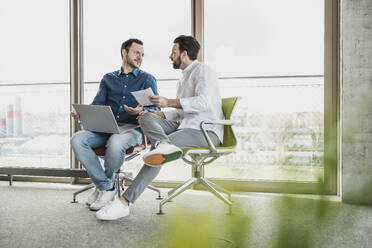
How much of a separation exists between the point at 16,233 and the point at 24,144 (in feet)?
6.72

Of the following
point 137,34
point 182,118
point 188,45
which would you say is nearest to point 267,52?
point 188,45

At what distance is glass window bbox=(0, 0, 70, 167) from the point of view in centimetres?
372

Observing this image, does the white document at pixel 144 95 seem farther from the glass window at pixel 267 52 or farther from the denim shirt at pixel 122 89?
the glass window at pixel 267 52

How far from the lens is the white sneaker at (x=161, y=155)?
2.05 meters

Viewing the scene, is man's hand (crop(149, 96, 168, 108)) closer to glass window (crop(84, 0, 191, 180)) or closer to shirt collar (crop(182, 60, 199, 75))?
shirt collar (crop(182, 60, 199, 75))

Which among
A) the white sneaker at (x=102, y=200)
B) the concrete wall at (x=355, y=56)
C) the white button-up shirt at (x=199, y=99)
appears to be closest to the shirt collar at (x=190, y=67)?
the white button-up shirt at (x=199, y=99)

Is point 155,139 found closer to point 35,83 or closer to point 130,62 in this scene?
point 130,62

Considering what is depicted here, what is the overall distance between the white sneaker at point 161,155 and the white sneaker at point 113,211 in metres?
0.39

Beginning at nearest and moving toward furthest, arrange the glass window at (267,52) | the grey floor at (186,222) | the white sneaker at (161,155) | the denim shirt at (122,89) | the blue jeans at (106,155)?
the grey floor at (186,222)
the white sneaker at (161,155)
the blue jeans at (106,155)
the denim shirt at (122,89)
the glass window at (267,52)

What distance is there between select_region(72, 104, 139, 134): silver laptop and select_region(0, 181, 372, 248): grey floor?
1.94ft

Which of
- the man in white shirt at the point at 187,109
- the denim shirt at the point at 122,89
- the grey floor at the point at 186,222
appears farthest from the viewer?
the denim shirt at the point at 122,89

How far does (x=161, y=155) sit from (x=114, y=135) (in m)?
0.60

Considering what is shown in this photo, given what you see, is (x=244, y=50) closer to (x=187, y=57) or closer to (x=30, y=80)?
(x=187, y=57)

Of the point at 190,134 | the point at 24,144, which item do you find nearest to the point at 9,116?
the point at 24,144
